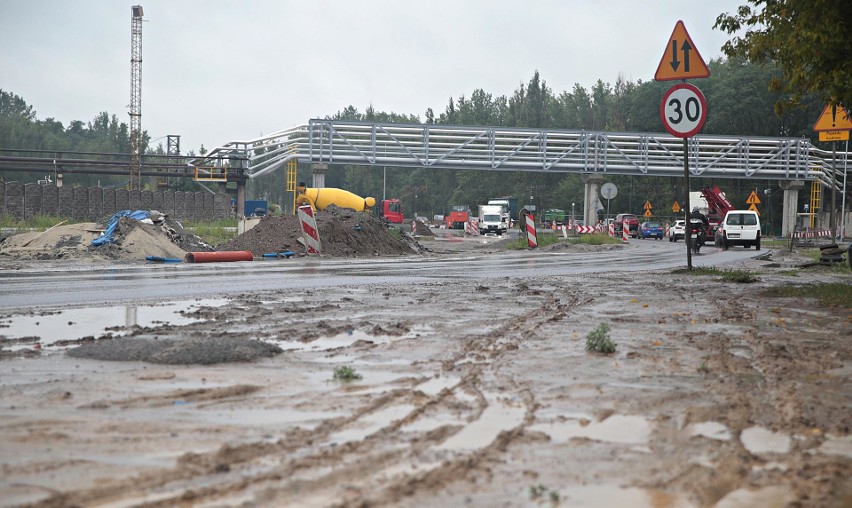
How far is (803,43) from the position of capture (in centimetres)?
1383

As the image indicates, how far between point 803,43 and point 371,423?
10.9 m

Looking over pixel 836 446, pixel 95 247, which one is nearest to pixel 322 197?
pixel 95 247

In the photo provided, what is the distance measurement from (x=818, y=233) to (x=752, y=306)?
4463 centimetres

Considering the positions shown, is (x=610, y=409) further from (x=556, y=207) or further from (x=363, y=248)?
(x=556, y=207)

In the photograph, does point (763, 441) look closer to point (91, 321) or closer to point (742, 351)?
point (742, 351)

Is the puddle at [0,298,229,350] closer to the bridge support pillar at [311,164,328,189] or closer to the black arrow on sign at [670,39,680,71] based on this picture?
the black arrow on sign at [670,39,680,71]

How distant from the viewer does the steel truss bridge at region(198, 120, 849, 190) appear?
6044 centimetres

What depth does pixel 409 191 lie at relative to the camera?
15388 centimetres

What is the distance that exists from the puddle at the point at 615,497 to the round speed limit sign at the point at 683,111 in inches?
543

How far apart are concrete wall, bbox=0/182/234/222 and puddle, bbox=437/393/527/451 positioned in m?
44.7

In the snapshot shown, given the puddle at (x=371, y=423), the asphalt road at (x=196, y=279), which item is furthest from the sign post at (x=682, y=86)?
the puddle at (x=371, y=423)

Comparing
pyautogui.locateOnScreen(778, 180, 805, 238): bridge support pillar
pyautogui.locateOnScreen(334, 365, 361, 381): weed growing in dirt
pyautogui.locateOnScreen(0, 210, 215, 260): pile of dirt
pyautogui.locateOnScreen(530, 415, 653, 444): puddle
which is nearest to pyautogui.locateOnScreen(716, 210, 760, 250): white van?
pyautogui.locateOnScreen(778, 180, 805, 238): bridge support pillar

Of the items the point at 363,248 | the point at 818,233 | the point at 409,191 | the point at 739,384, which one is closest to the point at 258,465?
the point at 739,384

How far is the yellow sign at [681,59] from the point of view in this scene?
1684cm
